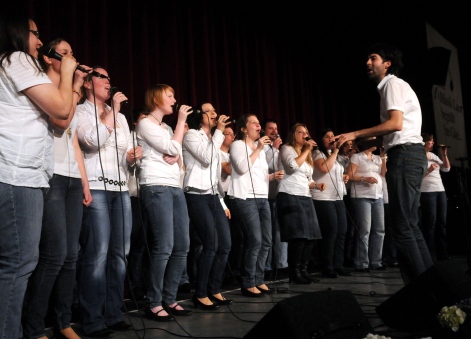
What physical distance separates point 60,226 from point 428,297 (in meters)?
1.62

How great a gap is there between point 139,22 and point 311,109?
3.16m

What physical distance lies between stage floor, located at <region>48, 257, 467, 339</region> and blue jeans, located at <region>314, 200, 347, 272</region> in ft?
0.77

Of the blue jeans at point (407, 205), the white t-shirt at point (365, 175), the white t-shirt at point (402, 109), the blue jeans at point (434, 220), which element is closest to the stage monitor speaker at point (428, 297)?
the blue jeans at point (407, 205)

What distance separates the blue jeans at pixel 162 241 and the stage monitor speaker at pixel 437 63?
5.65 meters

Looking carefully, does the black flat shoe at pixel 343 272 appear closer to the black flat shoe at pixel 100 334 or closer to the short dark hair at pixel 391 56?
the short dark hair at pixel 391 56

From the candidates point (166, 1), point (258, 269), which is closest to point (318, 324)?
point (258, 269)

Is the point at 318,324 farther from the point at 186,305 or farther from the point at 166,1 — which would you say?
the point at 166,1

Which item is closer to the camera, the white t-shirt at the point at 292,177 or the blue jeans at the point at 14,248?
the blue jeans at the point at 14,248

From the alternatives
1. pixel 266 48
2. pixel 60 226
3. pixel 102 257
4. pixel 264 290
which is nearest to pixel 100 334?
pixel 102 257

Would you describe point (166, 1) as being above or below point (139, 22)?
above

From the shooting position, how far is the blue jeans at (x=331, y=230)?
499cm

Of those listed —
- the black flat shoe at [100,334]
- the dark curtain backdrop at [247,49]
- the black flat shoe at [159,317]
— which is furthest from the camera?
the dark curtain backdrop at [247,49]

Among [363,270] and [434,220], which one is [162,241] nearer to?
[363,270]

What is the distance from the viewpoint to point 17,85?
1698 millimetres
